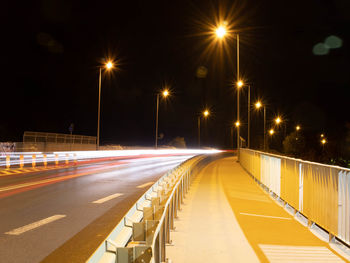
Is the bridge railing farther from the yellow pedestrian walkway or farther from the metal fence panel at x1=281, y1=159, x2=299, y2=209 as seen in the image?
the yellow pedestrian walkway

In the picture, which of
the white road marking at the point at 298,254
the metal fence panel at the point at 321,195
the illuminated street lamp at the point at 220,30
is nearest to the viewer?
the white road marking at the point at 298,254

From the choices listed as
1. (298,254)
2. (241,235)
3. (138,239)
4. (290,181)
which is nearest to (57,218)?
(241,235)

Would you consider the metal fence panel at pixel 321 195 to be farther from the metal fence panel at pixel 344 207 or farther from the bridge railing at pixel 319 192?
the metal fence panel at pixel 344 207

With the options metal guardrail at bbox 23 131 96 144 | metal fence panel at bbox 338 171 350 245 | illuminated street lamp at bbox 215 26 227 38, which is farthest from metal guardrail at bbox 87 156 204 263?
metal guardrail at bbox 23 131 96 144

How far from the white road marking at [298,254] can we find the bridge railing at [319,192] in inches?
17.1

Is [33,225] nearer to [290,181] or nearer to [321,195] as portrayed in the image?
[321,195]

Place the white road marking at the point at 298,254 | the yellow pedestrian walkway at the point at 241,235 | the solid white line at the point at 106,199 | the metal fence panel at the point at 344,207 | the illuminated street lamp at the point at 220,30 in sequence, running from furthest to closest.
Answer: the illuminated street lamp at the point at 220,30 < the solid white line at the point at 106,199 < the metal fence panel at the point at 344,207 < the yellow pedestrian walkway at the point at 241,235 < the white road marking at the point at 298,254

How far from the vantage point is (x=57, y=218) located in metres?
8.55

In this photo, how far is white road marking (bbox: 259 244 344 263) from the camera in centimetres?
574

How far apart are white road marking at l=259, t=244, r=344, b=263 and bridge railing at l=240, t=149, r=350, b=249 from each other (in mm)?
434

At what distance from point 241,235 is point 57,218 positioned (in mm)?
4265

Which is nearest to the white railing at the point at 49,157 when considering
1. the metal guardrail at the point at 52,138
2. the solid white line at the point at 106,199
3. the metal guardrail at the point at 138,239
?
the metal guardrail at the point at 52,138

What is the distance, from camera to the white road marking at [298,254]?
18.8ft

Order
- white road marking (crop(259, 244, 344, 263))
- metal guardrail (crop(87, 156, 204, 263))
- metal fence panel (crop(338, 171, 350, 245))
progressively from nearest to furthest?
metal guardrail (crop(87, 156, 204, 263)) → white road marking (crop(259, 244, 344, 263)) → metal fence panel (crop(338, 171, 350, 245))
